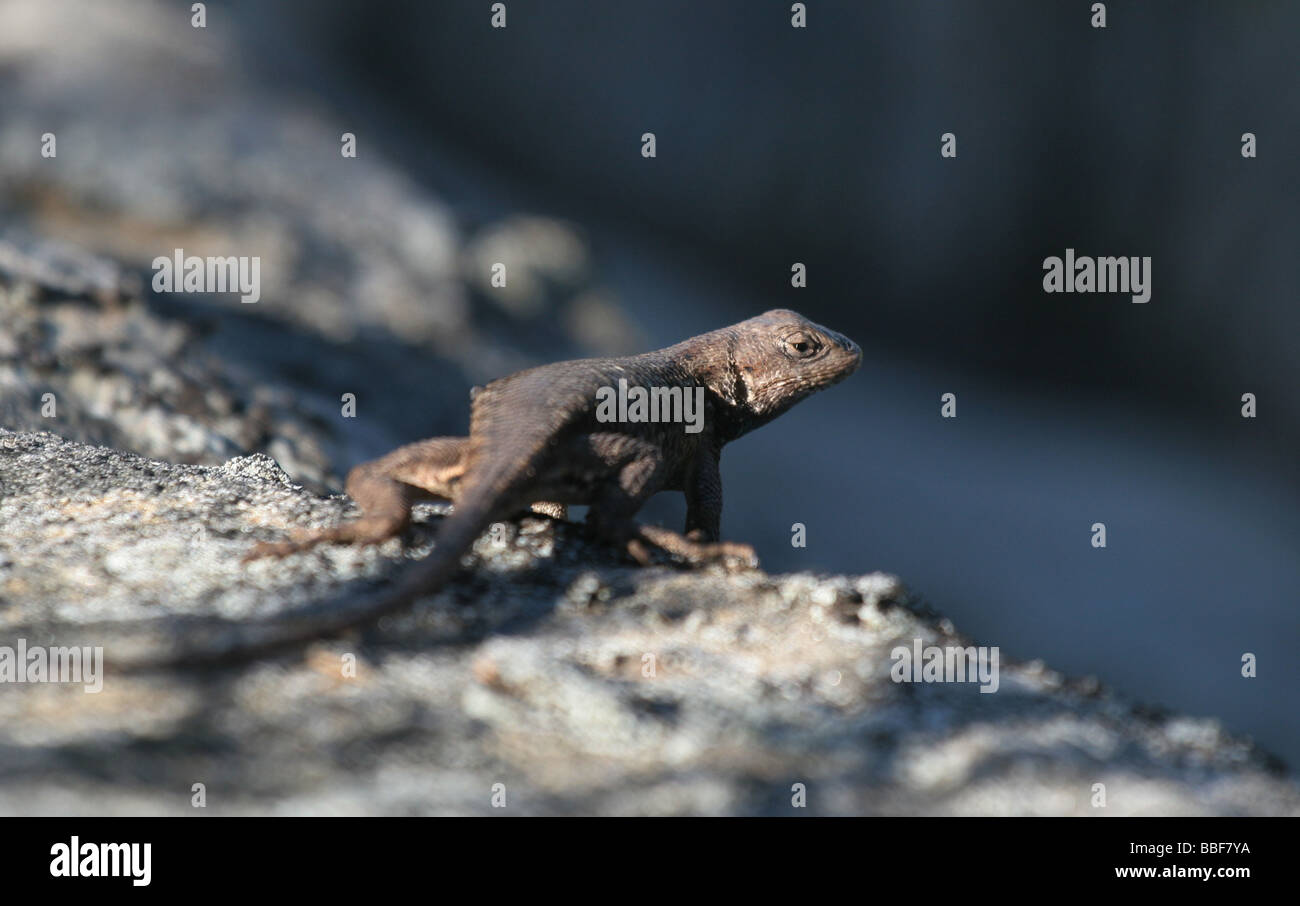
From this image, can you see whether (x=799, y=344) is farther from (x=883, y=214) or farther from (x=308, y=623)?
(x=883, y=214)

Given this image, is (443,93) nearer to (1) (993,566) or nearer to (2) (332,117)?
(2) (332,117)

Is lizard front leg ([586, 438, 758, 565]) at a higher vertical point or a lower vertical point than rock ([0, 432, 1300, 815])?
higher

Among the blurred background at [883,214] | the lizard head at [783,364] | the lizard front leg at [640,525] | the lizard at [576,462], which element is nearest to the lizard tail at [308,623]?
the lizard at [576,462]

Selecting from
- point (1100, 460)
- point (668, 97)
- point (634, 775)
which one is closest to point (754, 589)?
point (634, 775)

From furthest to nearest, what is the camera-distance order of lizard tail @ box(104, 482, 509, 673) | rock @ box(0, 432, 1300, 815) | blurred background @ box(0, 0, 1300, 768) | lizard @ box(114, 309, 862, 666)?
blurred background @ box(0, 0, 1300, 768)
lizard @ box(114, 309, 862, 666)
lizard tail @ box(104, 482, 509, 673)
rock @ box(0, 432, 1300, 815)

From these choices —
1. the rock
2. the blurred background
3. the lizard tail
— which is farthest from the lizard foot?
the blurred background

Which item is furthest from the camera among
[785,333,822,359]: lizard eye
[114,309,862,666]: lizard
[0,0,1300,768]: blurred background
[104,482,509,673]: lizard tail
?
[0,0,1300,768]: blurred background

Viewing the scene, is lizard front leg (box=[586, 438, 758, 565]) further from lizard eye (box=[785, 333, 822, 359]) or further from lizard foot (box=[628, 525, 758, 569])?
lizard eye (box=[785, 333, 822, 359])

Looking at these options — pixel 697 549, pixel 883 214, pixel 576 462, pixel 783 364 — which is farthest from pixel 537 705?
pixel 883 214
